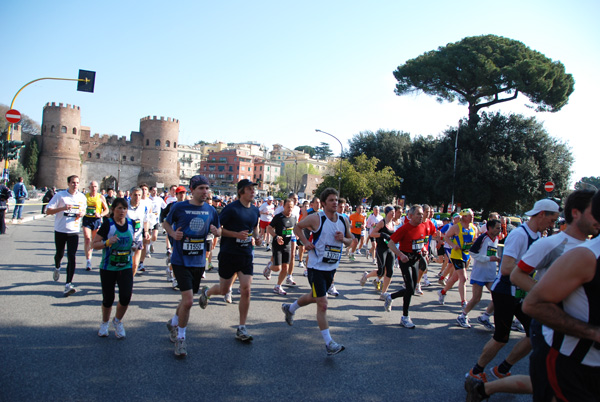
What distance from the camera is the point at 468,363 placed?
15.8 ft

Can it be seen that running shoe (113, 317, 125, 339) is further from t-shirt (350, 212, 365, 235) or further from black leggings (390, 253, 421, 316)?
t-shirt (350, 212, 365, 235)

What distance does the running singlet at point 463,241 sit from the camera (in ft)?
24.6

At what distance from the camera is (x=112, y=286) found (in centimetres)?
496

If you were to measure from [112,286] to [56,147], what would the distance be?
238ft

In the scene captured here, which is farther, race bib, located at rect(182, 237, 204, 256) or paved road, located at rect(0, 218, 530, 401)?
race bib, located at rect(182, 237, 204, 256)

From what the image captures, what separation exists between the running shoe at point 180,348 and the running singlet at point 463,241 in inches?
200

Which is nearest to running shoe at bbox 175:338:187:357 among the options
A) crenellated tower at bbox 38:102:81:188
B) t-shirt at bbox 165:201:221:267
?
t-shirt at bbox 165:201:221:267

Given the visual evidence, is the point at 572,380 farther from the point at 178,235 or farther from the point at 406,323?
the point at 406,323

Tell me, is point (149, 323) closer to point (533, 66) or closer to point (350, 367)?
point (350, 367)

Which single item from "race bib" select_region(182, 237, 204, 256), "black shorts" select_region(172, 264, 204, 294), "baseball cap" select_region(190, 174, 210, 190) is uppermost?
"baseball cap" select_region(190, 174, 210, 190)

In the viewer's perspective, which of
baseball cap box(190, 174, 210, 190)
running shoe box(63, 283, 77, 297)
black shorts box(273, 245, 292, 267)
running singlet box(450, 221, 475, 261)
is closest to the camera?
baseball cap box(190, 174, 210, 190)

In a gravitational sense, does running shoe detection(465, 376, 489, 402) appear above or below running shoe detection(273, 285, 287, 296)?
above

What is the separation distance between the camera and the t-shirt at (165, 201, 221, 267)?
477 centimetres

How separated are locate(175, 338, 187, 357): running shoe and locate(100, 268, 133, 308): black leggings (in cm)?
86
